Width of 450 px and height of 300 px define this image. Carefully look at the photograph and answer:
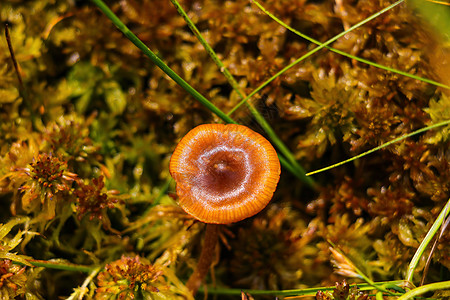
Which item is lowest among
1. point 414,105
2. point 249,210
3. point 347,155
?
point 347,155

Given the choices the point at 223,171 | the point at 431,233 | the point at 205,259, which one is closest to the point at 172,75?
the point at 223,171

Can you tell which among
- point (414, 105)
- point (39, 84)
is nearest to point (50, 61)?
point (39, 84)

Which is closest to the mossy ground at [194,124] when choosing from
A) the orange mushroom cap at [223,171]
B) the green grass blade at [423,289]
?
the green grass blade at [423,289]

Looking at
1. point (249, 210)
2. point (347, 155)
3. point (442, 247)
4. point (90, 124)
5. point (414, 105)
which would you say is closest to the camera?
point (249, 210)

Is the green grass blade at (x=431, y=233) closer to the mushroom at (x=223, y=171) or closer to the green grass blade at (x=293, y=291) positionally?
the green grass blade at (x=293, y=291)

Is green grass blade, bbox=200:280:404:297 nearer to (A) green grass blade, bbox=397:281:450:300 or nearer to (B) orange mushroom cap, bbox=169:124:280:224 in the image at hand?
(A) green grass blade, bbox=397:281:450:300

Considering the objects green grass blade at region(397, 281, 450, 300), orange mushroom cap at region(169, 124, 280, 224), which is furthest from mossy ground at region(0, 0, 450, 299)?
orange mushroom cap at region(169, 124, 280, 224)

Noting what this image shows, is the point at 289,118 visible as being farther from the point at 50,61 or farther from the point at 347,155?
the point at 50,61

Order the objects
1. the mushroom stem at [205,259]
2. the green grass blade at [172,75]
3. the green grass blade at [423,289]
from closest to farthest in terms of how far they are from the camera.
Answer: the green grass blade at [423,289] → the green grass blade at [172,75] → the mushroom stem at [205,259]
